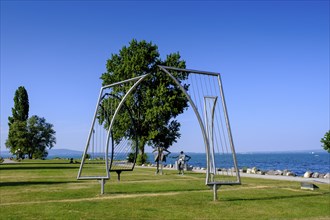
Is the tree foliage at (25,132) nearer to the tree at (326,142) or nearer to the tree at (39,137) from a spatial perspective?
the tree at (39,137)

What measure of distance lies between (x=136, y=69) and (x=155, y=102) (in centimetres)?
440

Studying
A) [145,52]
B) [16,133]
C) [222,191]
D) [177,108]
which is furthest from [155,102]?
[16,133]

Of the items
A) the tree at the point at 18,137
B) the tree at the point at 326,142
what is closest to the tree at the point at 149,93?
the tree at the point at 326,142

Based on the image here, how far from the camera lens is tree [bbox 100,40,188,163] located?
39.3m

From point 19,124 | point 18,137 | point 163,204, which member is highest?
point 19,124

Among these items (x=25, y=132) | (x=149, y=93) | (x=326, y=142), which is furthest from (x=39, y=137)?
(x=326, y=142)

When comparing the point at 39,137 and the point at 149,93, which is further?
the point at 39,137

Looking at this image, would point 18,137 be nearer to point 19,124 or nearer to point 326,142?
point 19,124

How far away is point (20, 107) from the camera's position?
7462 centimetres

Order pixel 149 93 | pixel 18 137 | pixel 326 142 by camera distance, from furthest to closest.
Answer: pixel 18 137 < pixel 149 93 < pixel 326 142

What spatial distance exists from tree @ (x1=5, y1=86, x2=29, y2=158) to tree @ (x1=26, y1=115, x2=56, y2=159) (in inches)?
57.1

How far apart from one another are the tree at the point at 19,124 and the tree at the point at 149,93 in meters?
35.8

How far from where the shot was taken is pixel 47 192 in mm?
15109

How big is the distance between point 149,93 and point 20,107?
4460 cm
